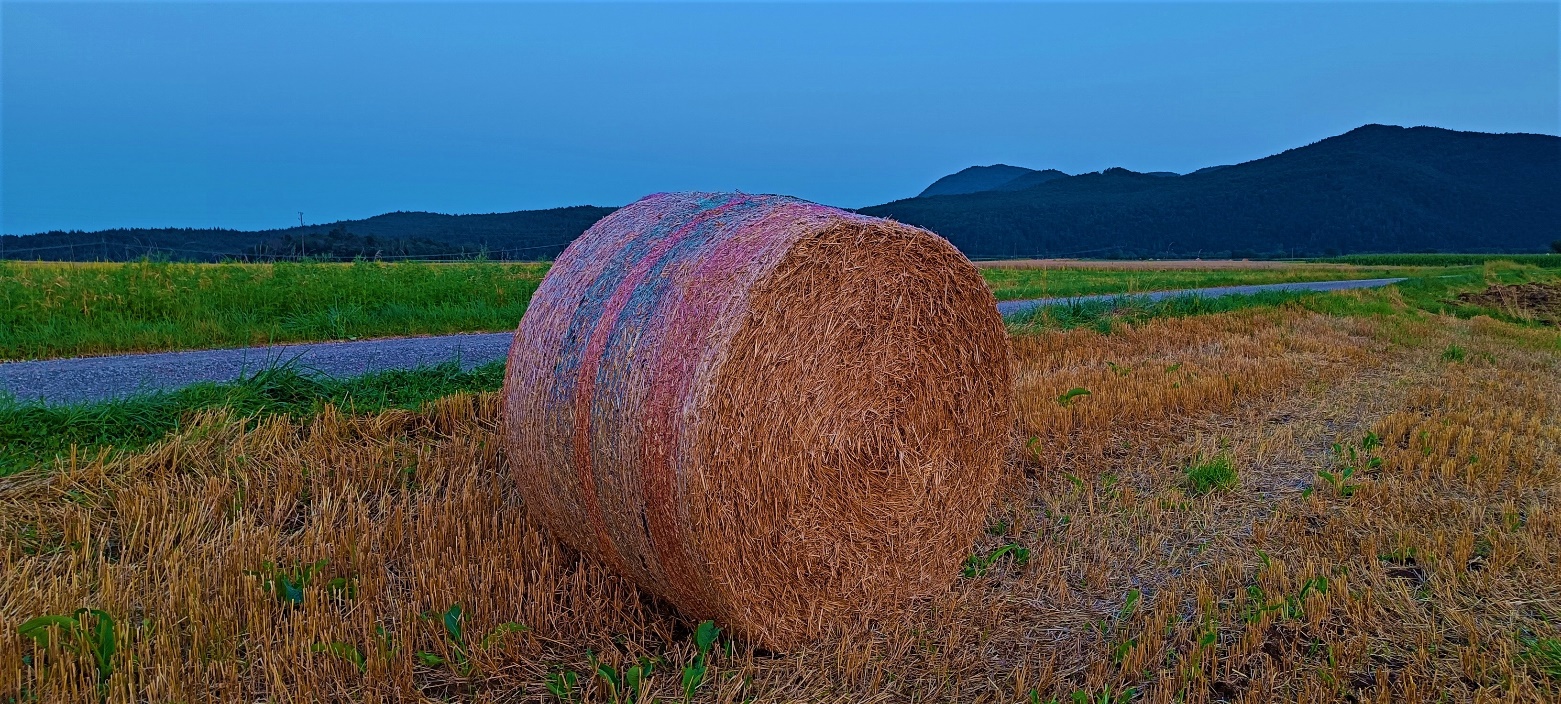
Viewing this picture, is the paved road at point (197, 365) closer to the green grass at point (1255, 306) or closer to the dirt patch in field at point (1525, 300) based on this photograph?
the green grass at point (1255, 306)

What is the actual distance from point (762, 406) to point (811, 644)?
113cm

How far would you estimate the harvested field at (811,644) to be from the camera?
3.11 m

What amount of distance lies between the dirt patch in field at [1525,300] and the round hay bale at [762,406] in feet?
64.0

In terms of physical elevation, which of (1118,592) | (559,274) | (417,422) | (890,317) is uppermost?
(559,274)

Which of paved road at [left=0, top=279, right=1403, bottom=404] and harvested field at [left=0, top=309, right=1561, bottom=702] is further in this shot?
paved road at [left=0, top=279, right=1403, bottom=404]

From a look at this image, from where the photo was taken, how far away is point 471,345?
10.3 metres

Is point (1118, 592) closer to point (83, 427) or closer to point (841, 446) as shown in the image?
point (841, 446)

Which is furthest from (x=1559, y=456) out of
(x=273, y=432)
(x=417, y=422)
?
(x=273, y=432)

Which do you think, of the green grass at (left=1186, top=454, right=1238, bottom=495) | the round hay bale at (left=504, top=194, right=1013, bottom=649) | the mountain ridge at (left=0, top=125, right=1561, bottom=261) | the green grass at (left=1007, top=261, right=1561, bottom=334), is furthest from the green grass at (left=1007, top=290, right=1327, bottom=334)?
the mountain ridge at (left=0, top=125, right=1561, bottom=261)

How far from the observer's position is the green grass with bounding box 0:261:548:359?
956 cm

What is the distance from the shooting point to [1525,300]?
19859 mm

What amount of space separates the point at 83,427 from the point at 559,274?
3.17 metres

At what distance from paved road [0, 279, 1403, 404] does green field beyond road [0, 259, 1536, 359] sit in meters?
0.73

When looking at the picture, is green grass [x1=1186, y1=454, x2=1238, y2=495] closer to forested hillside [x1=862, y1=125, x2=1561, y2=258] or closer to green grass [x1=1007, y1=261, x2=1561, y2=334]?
green grass [x1=1007, y1=261, x2=1561, y2=334]
